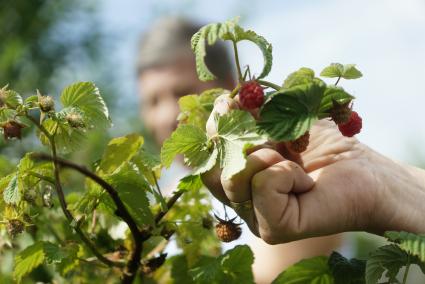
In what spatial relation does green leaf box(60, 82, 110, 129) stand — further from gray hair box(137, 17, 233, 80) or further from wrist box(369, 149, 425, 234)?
gray hair box(137, 17, 233, 80)

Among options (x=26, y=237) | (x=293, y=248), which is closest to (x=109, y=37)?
(x=293, y=248)

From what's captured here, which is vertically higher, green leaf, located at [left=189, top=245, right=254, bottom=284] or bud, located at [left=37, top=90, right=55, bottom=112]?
bud, located at [left=37, top=90, right=55, bottom=112]

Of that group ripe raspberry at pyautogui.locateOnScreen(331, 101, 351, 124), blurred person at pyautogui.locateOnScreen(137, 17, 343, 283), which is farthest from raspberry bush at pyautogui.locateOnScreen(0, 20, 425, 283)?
blurred person at pyautogui.locateOnScreen(137, 17, 343, 283)

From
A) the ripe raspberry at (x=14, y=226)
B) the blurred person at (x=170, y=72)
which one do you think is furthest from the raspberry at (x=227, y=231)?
the blurred person at (x=170, y=72)

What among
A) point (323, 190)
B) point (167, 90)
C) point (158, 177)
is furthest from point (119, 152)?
point (167, 90)

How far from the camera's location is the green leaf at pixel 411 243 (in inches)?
24.9

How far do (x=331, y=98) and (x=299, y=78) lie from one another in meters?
0.04

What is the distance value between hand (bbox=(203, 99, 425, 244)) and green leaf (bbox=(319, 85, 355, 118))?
0.06 m

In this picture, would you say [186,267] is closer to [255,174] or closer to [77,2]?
[255,174]

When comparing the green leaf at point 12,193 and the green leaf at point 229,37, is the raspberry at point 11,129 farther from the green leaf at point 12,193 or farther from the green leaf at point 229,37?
the green leaf at point 229,37

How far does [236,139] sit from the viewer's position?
0.62 m

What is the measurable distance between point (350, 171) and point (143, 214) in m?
0.23

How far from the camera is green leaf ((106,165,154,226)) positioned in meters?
0.76

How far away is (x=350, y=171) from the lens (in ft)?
2.43
